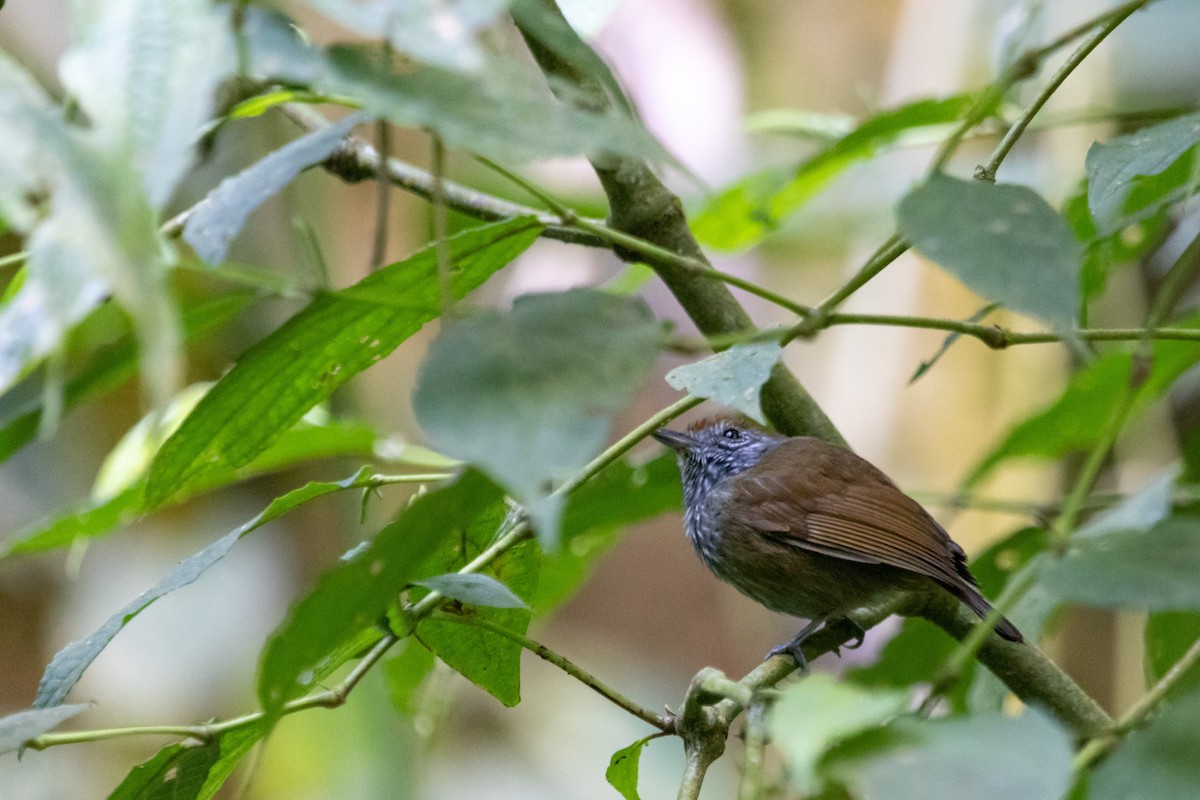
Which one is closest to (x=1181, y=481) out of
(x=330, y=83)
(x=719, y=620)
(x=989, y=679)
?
(x=989, y=679)

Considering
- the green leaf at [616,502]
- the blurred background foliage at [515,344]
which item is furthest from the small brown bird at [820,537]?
the green leaf at [616,502]

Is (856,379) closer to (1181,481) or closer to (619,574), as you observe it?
(619,574)

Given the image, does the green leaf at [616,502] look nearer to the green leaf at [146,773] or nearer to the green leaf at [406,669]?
the green leaf at [406,669]

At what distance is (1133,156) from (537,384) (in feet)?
2.55

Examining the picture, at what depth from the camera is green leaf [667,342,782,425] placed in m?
1.03

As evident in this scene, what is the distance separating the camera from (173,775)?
129 cm

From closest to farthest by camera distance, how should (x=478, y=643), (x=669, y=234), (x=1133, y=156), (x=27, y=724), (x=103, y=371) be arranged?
(x=27, y=724), (x=1133, y=156), (x=478, y=643), (x=669, y=234), (x=103, y=371)

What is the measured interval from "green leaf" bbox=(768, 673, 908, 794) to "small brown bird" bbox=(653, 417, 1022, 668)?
1315 millimetres

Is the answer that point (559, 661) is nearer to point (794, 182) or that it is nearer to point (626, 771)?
point (626, 771)

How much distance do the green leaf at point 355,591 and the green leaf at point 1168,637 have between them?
1.17 metres

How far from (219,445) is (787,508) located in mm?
1299

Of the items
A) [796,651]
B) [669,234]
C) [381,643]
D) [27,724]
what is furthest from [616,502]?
[27,724]

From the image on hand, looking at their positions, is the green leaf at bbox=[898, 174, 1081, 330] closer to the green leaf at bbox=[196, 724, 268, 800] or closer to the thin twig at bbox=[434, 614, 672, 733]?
the thin twig at bbox=[434, 614, 672, 733]

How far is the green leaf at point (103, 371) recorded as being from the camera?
5.55 ft
